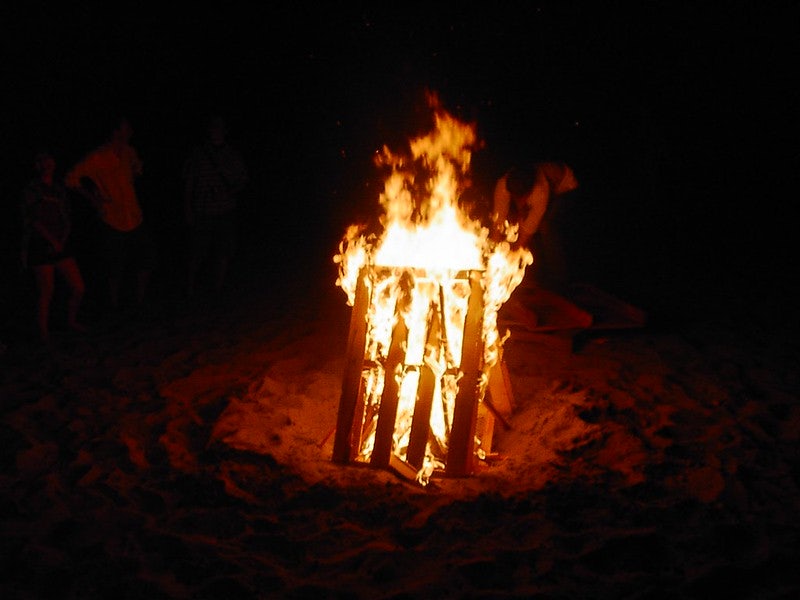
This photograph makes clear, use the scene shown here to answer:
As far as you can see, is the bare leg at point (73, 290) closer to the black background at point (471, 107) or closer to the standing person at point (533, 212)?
the black background at point (471, 107)

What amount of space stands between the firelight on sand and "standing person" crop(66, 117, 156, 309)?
11.7ft

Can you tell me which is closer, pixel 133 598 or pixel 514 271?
pixel 133 598

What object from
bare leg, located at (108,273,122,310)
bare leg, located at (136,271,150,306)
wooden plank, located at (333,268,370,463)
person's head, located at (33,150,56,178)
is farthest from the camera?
bare leg, located at (136,271,150,306)

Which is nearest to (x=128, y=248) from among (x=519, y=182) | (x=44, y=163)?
(x=44, y=163)

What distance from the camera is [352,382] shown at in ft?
13.8

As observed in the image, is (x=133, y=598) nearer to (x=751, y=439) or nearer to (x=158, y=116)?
(x=751, y=439)

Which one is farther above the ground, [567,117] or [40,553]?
[567,117]

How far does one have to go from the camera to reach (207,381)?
5.41 metres

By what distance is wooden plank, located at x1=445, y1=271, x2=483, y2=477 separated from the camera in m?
3.98

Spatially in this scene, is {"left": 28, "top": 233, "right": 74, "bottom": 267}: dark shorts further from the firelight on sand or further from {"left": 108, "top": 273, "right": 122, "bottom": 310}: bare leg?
the firelight on sand

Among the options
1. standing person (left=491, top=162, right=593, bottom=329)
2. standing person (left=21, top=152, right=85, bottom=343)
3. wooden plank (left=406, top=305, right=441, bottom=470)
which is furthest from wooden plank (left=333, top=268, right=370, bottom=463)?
standing person (left=21, top=152, right=85, bottom=343)

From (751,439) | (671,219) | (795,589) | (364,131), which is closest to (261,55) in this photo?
(364,131)

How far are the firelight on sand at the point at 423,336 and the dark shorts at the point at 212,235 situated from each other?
3.85 m

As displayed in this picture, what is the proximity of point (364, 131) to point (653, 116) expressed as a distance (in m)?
7.31
